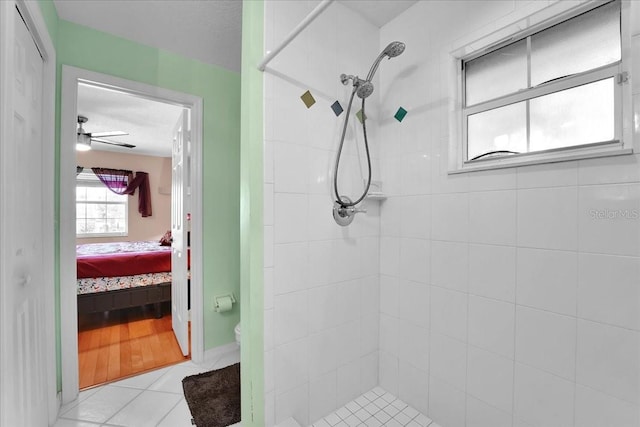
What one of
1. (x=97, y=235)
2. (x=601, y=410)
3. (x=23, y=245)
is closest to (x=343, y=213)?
(x=601, y=410)

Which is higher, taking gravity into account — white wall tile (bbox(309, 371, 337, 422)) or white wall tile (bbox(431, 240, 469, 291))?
white wall tile (bbox(431, 240, 469, 291))

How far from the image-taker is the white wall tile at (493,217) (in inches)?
47.6

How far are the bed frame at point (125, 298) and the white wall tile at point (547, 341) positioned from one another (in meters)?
3.34

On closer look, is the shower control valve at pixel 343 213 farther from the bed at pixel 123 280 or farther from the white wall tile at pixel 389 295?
the bed at pixel 123 280

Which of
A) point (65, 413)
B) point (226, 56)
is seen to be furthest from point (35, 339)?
point (226, 56)

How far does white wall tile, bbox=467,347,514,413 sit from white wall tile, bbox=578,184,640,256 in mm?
599

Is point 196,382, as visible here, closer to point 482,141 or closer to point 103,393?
point 103,393

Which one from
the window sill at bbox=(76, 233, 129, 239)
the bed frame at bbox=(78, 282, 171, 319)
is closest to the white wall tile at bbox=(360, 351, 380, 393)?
the bed frame at bbox=(78, 282, 171, 319)

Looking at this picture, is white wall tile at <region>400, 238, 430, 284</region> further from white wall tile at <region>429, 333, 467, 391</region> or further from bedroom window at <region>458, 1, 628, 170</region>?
bedroom window at <region>458, 1, 628, 170</region>

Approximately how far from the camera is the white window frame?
965 mm

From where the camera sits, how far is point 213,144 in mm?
2236

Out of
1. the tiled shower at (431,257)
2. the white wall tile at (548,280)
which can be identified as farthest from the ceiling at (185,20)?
Answer: the white wall tile at (548,280)

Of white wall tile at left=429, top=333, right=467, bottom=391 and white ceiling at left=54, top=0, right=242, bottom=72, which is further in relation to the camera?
white ceiling at left=54, top=0, right=242, bottom=72

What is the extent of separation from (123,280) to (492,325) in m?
3.48
